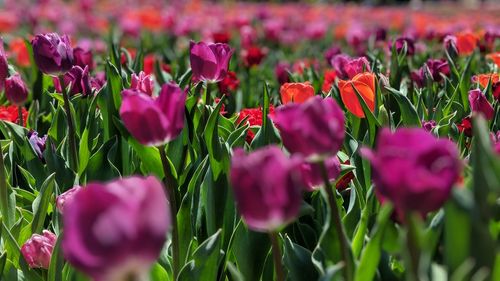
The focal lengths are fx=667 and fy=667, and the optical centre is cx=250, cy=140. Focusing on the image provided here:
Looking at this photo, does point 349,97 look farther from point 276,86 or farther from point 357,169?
point 276,86

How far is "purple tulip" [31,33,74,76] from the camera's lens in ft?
5.51

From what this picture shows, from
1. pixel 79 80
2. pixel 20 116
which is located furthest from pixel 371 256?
pixel 20 116

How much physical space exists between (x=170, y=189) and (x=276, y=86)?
6.25 feet

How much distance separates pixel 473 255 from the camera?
0.83 metres

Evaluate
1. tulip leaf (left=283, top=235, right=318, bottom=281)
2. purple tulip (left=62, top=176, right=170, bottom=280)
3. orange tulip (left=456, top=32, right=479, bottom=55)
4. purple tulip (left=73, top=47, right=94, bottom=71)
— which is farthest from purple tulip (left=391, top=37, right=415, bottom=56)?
purple tulip (left=62, top=176, right=170, bottom=280)

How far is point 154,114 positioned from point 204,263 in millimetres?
281

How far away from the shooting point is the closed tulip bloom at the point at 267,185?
760 mm

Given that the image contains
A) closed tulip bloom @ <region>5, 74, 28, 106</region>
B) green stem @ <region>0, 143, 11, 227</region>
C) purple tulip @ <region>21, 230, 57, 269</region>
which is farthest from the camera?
closed tulip bloom @ <region>5, 74, 28, 106</region>

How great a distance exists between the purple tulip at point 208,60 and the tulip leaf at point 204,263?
26.9 inches

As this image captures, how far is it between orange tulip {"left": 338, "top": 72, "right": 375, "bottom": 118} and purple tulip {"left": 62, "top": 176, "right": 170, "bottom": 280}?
3.14ft

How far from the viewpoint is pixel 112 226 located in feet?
2.16

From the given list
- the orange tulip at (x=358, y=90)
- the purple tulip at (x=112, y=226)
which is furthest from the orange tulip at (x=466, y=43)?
the purple tulip at (x=112, y=226)

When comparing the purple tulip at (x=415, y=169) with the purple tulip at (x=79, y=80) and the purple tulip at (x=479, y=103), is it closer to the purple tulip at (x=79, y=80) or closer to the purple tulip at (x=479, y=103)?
the purple tulip at (x=479, y=103)

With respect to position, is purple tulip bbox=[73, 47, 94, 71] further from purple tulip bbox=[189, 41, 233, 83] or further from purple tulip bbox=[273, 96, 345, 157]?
purple tulip bbox=[273, 96, 345, 157]
